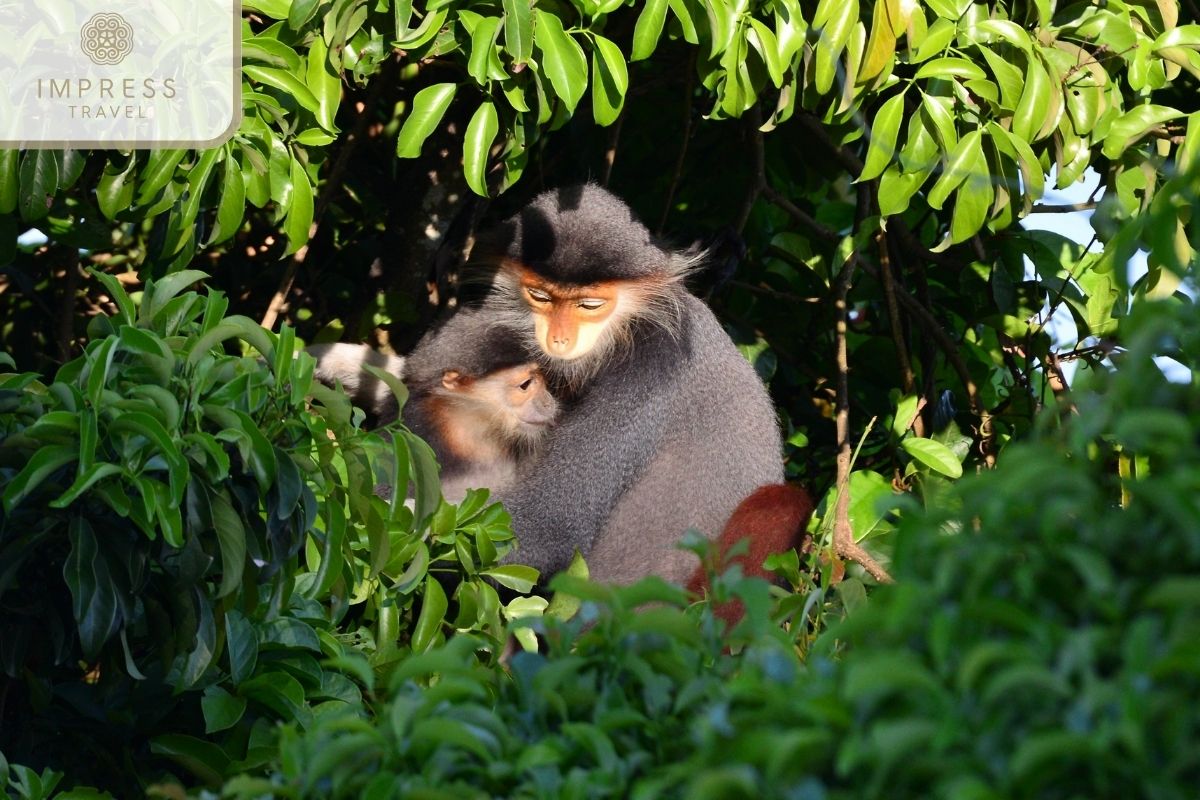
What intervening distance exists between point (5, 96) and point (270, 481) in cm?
155

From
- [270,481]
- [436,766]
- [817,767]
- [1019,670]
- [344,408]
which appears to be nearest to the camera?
[1019,670]

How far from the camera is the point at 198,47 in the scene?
145 inches

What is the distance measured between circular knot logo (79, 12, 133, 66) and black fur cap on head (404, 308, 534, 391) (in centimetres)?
179

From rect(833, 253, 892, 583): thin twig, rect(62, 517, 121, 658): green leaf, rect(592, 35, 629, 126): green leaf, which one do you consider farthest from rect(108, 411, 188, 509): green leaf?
rect(833, 253, 892, 583): thin twig

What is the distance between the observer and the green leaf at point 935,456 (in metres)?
4.89

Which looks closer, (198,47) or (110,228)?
(198,47)

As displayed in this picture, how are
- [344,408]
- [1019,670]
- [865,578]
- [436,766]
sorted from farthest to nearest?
[865,578]
[344,408]
[436,766]
[1019,670]

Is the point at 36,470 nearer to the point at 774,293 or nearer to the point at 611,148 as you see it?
the point at 611,148

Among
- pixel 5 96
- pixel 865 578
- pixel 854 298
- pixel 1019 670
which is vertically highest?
pixel 1019 670

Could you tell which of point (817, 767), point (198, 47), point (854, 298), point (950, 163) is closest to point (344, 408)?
point (198, 47)

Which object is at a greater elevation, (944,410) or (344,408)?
(344,408)

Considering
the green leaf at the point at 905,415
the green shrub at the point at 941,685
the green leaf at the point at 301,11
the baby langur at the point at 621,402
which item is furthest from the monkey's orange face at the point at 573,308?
the green shrub at the point at 941,685

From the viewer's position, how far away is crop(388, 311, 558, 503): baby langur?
16.9ft

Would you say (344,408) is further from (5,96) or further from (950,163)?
(950,163)
